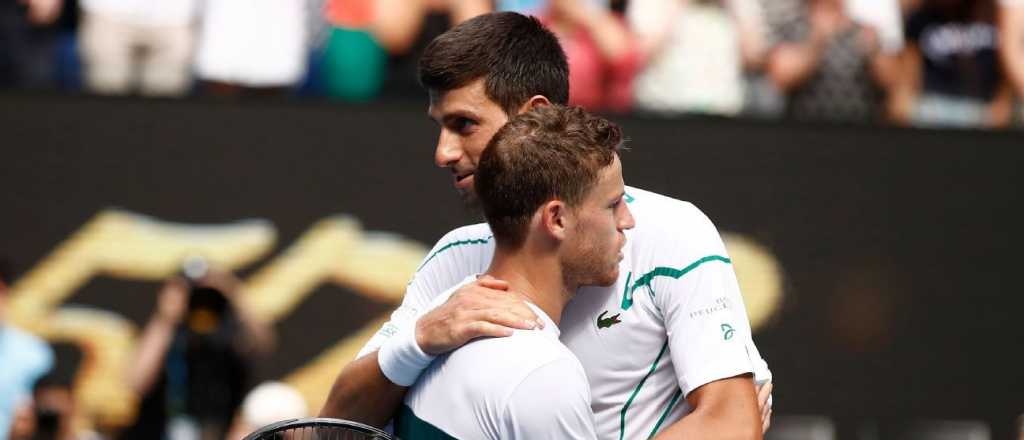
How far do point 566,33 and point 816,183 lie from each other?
67.2 inches

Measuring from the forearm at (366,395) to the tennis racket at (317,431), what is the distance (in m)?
0.16

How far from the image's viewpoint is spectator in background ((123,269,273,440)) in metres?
8.28

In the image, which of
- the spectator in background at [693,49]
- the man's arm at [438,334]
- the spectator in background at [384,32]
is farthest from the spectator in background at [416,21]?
the man's arm at [438,334]

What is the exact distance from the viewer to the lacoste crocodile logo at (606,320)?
3.47m

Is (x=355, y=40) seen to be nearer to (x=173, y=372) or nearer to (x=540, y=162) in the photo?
(x=173, y=372)

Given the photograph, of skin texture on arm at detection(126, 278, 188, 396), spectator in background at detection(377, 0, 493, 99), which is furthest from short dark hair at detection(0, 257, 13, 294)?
spectator in background at detection(377, 0, 493, 99)

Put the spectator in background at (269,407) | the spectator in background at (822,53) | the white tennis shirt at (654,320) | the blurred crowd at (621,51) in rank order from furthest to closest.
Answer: the spectator in background at (822,53)
the blurred crowd at (621,51)
the spectator in background at (269,407)
the white tennis shirt at (654,320)

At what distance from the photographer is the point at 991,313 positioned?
9070 mm

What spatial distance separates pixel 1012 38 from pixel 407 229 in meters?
3.51

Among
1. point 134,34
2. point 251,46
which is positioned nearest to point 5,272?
point 134,34

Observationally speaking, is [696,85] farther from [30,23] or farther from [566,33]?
[30,23]

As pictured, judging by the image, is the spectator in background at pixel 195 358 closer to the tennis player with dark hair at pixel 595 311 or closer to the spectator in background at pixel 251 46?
the spectator in background at pixel 251 46

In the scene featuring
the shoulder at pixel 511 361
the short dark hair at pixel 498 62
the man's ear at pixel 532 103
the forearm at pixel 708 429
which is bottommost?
the forearm at pixel 708 429

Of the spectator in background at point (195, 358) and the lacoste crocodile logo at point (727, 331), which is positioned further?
the spectator in background at point (195, 358)
